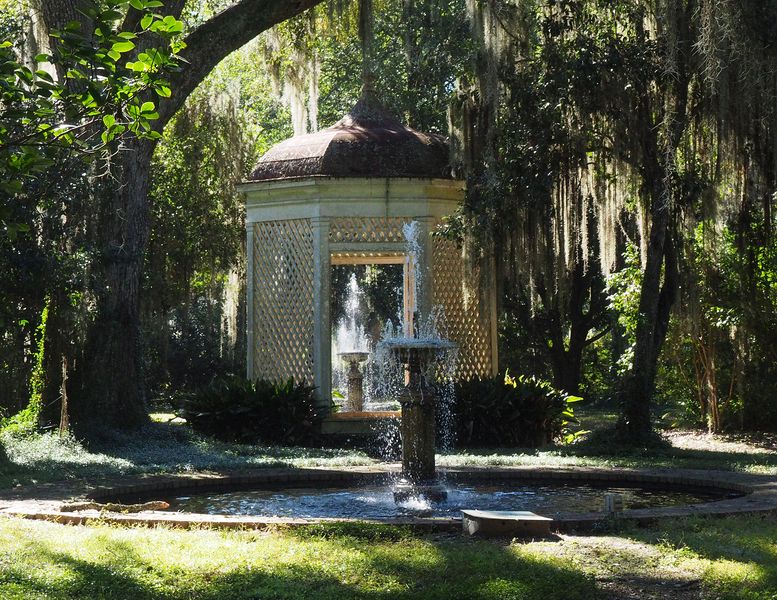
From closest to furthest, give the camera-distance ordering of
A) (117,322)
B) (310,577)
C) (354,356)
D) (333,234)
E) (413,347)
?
(310,577) < (413,347) < (117,322) < (333,234) < (354,356)

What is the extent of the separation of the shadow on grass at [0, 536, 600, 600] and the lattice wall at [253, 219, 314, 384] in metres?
9.29

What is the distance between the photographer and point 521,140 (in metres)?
13.3

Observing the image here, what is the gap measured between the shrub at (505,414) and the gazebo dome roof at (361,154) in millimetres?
2968

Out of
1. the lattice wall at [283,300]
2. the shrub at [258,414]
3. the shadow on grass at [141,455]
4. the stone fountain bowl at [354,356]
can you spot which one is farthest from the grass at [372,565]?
the stone fountain bowl at [354,356]

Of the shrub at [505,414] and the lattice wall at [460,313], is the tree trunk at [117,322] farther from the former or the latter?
the lattice wall at [460,313]

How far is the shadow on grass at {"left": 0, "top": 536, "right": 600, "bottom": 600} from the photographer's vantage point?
16.2ft

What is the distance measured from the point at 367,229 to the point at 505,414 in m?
3.07

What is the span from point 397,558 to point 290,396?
8585 mm

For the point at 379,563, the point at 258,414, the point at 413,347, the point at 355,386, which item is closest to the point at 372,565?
the point at 379,563

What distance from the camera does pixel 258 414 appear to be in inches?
552

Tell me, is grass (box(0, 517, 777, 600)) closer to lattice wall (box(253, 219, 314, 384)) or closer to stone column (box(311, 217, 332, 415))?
stone column (box(311, 217, 332, 415))

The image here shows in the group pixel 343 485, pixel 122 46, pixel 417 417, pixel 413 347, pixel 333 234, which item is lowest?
pixel 343 485

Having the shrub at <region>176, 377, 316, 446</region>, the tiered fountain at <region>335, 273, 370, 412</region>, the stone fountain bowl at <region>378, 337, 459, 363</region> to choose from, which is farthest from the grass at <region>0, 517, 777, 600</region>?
the tiered fountain at <region>335, 273, 370, 412</region>

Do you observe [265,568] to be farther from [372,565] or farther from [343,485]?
[343,485]
